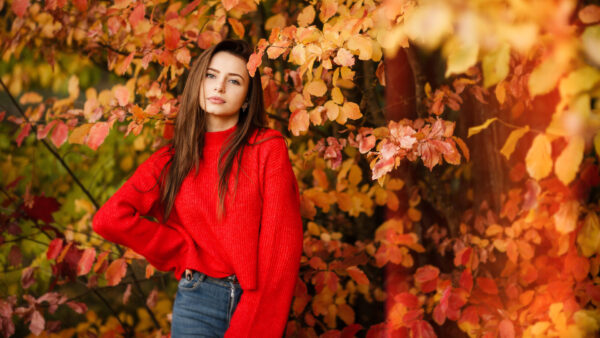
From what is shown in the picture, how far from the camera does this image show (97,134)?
203 centimetres

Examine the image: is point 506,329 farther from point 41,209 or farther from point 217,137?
→ point 41,209

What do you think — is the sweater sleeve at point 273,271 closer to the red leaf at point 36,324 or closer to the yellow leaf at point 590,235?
the yellow leaf at point 590,235

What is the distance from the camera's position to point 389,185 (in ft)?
8.80

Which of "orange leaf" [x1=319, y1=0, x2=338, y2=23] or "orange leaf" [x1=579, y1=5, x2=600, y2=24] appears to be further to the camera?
"orange leaf" [x1=319, y1=0, x2=338, y2=23]

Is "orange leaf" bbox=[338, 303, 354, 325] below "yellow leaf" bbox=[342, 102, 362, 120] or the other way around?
below

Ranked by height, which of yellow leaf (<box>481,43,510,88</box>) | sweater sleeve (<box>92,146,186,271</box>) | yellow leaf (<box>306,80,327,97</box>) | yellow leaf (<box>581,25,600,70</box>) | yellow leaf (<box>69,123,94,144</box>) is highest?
yellow leaf (<box>581,25,600,70</box>)

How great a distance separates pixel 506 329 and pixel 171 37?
1.86 meters

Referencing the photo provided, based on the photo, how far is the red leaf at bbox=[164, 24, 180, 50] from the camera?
2.08 metres

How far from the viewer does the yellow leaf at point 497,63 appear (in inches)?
45.3


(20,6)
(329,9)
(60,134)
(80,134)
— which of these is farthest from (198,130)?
(20,6)

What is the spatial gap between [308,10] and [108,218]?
1.10 metres

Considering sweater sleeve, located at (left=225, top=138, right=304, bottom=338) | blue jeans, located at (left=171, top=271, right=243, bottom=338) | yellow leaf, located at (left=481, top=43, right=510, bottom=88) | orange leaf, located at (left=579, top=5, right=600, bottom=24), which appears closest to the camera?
yellow leaf, located at (left=481, top=43, right=510, bottom=88)

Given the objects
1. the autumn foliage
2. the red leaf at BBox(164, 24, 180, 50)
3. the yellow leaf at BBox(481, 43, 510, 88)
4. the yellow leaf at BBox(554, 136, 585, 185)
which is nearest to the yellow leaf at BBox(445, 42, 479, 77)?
the autumn foliage

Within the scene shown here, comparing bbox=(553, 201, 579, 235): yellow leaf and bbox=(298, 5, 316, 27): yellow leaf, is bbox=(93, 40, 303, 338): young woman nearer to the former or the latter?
bbox=(298, 5, 316, 27): yellow leaf
